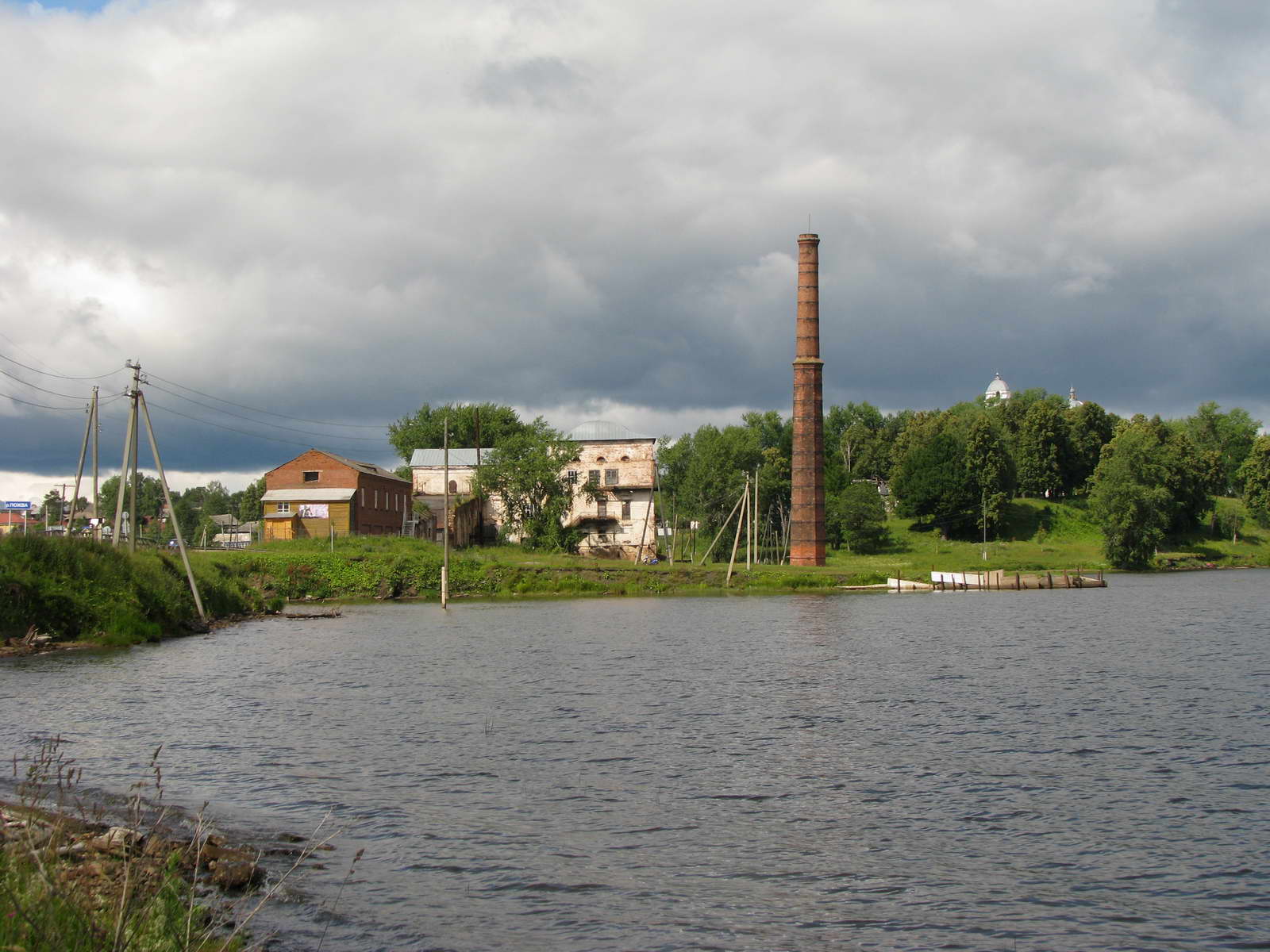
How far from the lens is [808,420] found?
280 ft

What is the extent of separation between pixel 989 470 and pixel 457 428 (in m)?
57.7

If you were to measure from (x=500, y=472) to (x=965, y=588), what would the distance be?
128 feet

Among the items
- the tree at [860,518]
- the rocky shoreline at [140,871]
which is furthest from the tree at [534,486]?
the rocky shoreline at [140,871]

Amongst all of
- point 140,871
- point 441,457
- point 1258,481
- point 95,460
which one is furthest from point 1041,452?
point 140,871

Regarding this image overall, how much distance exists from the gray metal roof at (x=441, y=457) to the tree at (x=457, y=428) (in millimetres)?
13909

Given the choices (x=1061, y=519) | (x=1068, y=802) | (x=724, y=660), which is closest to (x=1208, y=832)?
(x=1068, y=802)

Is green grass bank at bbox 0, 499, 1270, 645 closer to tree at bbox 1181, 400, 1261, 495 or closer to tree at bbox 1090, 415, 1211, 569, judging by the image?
tree at bbox 1090, 415, 1211, 569

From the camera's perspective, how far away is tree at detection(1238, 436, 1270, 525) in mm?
115875

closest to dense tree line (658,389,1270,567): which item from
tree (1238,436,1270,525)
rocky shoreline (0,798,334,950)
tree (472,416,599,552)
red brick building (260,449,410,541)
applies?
tree (1238,436,1270,525)

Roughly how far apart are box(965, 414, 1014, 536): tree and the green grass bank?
2968 mm

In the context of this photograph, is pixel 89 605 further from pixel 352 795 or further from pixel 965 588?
pixel 965 588

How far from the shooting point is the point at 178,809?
14555 millimetres

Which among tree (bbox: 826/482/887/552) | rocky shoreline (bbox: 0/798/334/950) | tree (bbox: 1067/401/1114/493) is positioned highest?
tree (bbox: 1067/401/1114/493)

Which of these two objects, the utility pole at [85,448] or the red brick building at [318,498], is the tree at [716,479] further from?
the utility pole at [85,448]
